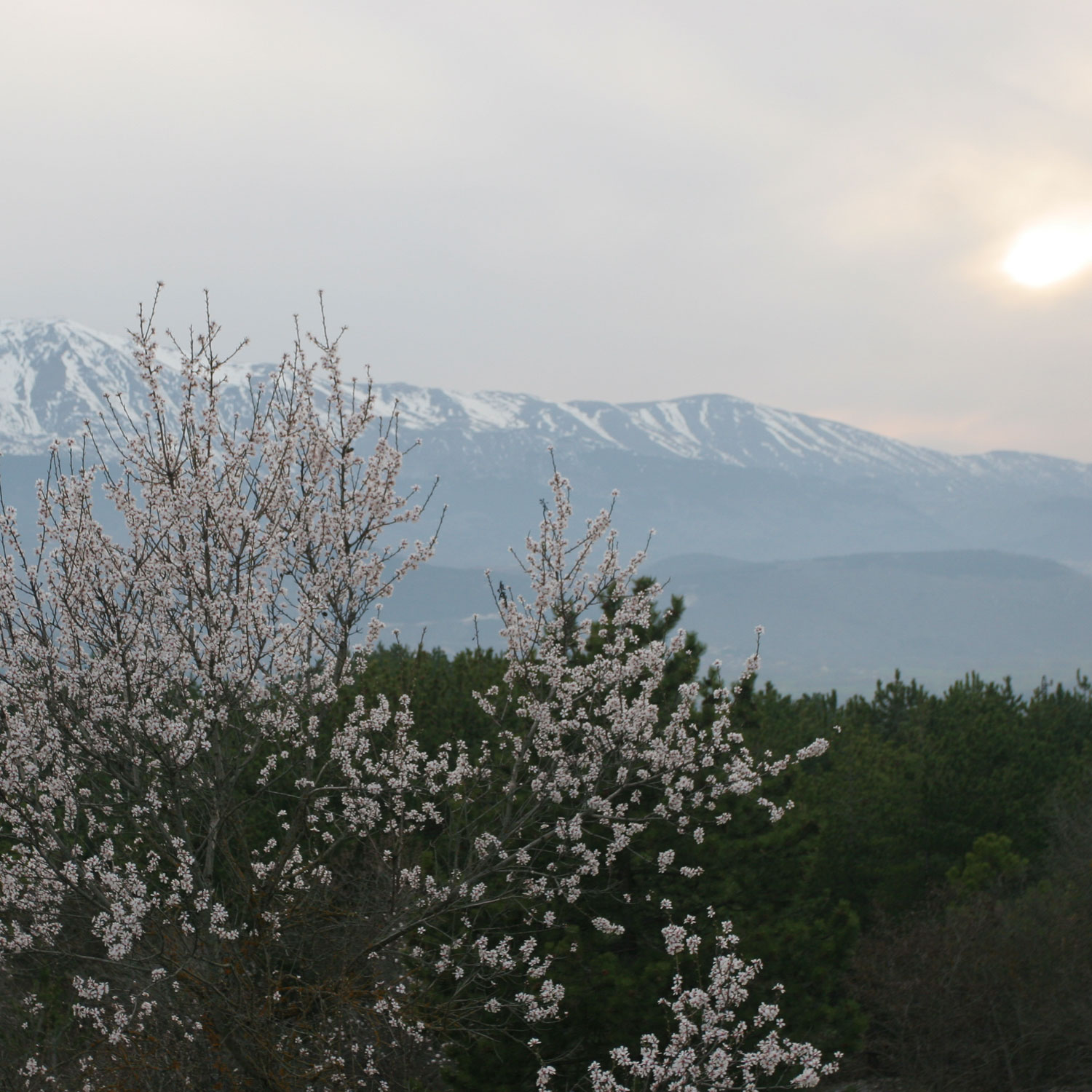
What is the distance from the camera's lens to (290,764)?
32.4ft

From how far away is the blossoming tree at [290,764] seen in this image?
8469 mm

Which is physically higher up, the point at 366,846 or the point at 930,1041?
the point at 366,846

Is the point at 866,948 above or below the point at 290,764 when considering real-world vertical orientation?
below

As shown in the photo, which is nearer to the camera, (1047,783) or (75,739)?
(75,739)

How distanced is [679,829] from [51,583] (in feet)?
20.3

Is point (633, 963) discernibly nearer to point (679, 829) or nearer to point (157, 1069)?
point (679, 829)

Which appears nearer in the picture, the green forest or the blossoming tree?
the blossoming tree

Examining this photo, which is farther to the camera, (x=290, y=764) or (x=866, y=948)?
(x=866, y=948)

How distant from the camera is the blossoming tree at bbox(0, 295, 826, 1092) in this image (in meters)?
8.47

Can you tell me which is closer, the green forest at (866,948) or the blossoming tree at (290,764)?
the blossoming tree at (290,764)

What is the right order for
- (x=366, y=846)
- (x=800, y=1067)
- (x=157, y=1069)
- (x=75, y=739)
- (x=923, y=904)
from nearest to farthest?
(x=157, y=1069)
(x=75, y=739)
(x=800, y=1067)
(x=366, y=846)
(x=923, y=904)

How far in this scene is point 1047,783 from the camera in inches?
730

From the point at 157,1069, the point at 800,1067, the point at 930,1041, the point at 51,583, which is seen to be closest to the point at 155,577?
the point at 51,583

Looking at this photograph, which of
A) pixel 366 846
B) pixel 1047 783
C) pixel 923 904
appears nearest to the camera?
pixel 366 846
